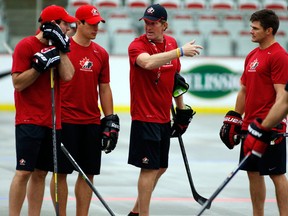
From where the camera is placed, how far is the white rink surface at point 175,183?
8.27 meters

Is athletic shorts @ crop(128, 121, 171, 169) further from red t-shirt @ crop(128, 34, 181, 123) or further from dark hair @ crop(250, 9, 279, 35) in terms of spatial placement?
dark hair @ crop(250, 9, 279, 35)

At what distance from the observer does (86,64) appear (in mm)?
7023

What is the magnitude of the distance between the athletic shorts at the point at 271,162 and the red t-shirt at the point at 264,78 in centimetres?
29

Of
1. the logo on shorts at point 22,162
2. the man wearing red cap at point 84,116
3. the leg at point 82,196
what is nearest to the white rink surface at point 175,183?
the leg at point 82,196

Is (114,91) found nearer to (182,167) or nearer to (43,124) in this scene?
(182,167)

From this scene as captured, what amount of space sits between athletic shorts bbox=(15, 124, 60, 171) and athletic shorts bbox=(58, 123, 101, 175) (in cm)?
31

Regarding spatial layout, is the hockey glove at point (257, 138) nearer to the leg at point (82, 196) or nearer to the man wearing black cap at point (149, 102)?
the man wearing black cap at point (149, 102)

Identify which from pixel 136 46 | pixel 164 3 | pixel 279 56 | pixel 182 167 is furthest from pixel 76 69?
pixel 164 3

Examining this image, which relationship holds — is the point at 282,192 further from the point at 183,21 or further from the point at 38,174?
the point at 183,21

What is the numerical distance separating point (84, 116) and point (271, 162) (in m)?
1.61

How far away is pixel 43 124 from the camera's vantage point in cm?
658

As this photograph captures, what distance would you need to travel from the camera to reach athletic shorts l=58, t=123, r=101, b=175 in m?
7.01

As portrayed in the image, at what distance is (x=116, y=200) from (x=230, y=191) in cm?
143

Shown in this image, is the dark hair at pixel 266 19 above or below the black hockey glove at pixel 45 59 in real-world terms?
above
